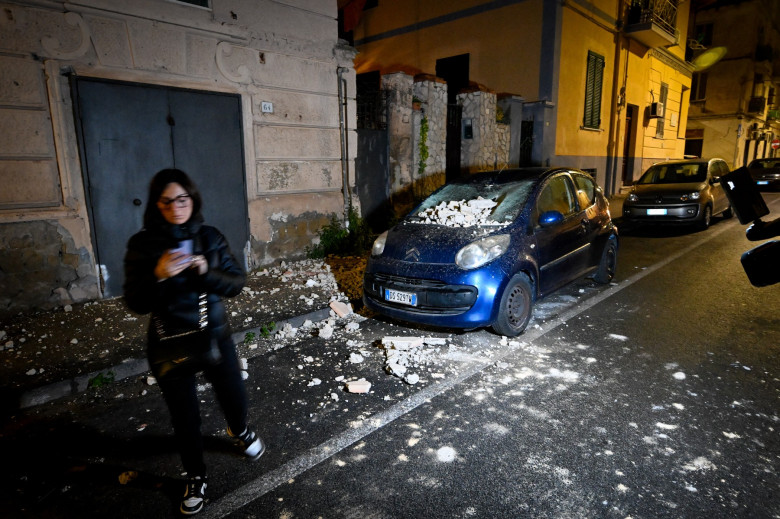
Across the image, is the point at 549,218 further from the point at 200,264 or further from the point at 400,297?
the point at 200,264

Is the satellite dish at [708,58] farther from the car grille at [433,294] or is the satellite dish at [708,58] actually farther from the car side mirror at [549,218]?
the car grille at [433,294]

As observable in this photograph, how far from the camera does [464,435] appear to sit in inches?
117

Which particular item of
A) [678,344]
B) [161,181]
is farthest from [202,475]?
[678,344]

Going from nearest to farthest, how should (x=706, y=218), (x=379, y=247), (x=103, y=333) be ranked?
(x=103, y=333) → (x=379, y=247) → (x=706, y=218)

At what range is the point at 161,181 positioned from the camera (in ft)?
7.30

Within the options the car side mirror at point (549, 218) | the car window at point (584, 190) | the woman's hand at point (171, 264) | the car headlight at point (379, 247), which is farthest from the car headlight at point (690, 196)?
the woman's hand at point (171, 264)

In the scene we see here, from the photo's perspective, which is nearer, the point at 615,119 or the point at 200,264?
the point at 200,264

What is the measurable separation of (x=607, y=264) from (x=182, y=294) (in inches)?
235

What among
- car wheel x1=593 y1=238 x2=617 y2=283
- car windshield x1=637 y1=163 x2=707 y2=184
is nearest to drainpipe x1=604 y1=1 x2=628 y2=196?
car windshield x1=637 y1=163 x2=707 y2=184

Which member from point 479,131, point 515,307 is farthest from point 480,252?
point 479,131

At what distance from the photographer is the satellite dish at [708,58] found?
85.0ft

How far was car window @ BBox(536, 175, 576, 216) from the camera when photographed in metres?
5.13

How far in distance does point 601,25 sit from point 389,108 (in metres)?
10.4

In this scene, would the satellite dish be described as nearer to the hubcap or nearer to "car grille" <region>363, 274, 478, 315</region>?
the hubcap
